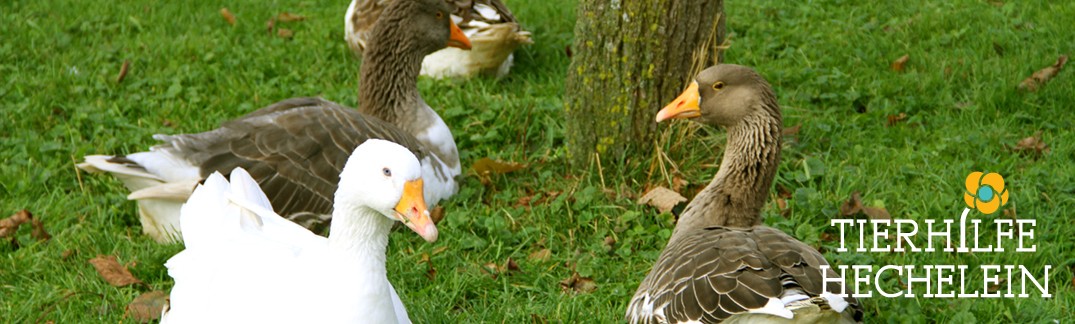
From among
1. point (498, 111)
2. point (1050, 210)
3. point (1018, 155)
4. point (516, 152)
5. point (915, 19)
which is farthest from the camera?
point (915, 19)

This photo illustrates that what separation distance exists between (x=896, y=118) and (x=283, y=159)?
11.0ft

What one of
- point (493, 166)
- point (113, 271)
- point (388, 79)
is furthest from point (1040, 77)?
point (113, 271)

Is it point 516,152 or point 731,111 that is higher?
point 731,111

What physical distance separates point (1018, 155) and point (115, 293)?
14.2 ft

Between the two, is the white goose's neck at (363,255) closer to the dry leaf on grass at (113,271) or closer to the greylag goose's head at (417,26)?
the dry leaf on grass at (113,271)

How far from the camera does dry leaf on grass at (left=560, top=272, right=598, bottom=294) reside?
4645 millimetres

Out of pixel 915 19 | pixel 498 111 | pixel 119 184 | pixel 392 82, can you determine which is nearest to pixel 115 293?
pixel 119 184

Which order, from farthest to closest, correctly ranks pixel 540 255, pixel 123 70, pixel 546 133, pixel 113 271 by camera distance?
1. pixel 123 70
2. pixel 546 133
3. pixel 540 255
4. pixel 113 271

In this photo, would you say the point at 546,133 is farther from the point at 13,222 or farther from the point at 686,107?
the point at 13,222

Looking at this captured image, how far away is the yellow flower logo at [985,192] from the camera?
16.8ft

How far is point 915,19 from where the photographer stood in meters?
7.59

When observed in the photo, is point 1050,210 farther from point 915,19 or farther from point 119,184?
point 119,184

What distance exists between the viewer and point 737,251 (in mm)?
3750

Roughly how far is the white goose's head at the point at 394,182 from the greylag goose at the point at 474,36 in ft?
12.0
